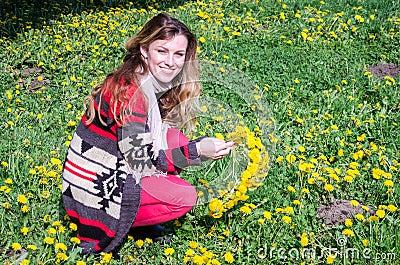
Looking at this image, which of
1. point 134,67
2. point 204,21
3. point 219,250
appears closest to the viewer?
point 134,67

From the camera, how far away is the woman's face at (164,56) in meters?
2.85

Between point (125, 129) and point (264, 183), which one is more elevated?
point (125, 129)

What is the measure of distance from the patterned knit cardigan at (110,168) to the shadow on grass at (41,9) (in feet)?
12.1

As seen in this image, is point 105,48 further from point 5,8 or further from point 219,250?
point 219,250

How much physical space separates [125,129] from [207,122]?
1.71 metres

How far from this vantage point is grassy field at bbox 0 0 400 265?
310 centimetres

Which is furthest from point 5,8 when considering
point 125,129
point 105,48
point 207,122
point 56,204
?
point 125,129

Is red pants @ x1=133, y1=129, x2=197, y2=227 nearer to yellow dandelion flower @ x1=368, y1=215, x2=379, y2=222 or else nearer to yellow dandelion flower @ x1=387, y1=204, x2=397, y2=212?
yellow dandelion flower @ x1=368, y1=215, x2=379, y2=222

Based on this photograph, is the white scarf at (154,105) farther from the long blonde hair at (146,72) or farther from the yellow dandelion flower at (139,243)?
the yellow dandelion flower at (139,243)

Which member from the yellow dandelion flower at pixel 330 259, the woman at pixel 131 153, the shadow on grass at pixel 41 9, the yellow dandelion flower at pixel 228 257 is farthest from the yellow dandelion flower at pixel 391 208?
the shadow on grass at pixel 41 9

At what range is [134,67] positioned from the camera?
289 centimetres

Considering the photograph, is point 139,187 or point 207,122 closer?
point 139,187

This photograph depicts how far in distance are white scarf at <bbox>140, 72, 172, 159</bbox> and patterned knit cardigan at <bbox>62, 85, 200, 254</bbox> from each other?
0.06 metres

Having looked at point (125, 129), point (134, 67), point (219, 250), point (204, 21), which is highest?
point (134, 67)
